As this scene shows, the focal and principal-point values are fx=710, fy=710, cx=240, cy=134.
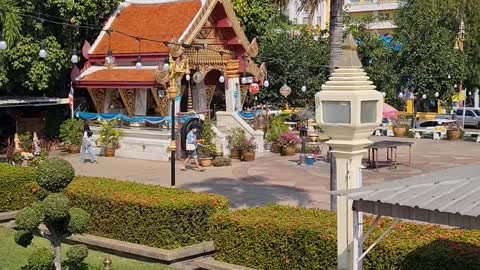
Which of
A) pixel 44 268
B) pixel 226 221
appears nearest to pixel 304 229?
pixel 226 221

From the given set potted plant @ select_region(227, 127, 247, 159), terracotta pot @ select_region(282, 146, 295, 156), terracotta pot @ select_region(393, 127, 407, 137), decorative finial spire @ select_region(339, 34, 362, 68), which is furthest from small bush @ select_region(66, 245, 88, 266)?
terracotta pot @ select_region(393, 127, 407, 137)

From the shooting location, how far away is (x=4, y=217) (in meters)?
14.5

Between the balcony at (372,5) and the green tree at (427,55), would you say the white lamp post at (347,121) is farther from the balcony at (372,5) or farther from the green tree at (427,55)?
the balcony at (372,5)

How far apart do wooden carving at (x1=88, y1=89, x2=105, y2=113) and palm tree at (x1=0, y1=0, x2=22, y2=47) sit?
4.97m

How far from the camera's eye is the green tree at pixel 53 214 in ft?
29.4

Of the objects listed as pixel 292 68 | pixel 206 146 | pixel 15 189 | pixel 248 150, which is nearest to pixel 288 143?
pixel 248 150

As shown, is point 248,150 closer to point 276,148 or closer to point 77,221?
point 276,148

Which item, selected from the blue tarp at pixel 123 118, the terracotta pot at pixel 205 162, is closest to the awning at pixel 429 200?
the terracotta pot at pixel 205 162

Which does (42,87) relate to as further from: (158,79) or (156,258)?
(156,258)

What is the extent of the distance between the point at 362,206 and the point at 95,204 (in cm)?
698

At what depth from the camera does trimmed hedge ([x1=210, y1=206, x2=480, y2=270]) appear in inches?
326

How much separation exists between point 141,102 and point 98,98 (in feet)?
8.78

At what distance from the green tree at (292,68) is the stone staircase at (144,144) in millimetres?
13019

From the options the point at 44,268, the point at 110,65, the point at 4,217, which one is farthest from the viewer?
the point at 110,65
